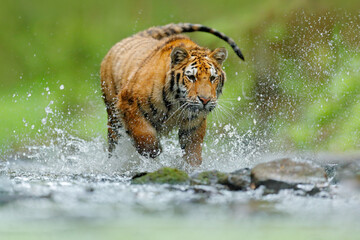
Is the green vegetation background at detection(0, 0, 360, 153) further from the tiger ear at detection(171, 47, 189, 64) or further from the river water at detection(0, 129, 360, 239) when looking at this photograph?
the river water at detection(0, 129, 360, 239)

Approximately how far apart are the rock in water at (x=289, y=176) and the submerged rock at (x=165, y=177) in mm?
446

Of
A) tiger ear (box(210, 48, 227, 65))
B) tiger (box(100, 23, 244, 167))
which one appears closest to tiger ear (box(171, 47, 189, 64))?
tiger (box(100, 23, 244, 167))

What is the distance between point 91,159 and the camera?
5613 mm

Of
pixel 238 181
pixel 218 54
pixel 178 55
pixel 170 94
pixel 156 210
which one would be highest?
pixel 218 54

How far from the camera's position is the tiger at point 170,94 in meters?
4.73

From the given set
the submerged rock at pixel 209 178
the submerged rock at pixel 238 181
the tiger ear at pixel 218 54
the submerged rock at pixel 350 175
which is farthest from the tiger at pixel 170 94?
the submerged rock at pixel 350 175

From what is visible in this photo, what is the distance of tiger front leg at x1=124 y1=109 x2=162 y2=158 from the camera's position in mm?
4984

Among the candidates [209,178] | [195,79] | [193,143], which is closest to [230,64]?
[193,143]

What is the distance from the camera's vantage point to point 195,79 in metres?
4.72

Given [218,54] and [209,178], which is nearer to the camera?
[209,178]

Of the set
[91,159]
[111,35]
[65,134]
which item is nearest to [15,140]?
[65,134]

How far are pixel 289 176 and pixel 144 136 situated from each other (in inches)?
55.0

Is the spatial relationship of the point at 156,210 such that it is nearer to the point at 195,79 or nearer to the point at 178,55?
the point at 195,79

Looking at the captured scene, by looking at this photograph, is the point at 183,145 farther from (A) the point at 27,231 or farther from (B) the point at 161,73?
(A) the point at 27,231
